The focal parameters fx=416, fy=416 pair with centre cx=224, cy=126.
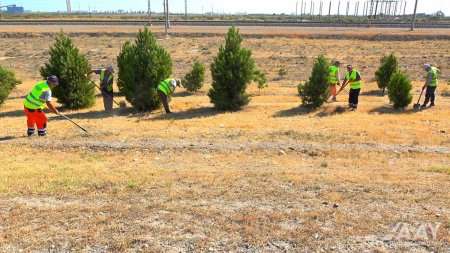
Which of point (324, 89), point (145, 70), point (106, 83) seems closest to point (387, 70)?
point (324, 89)

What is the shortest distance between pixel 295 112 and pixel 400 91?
3683 mm

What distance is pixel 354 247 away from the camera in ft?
17.1

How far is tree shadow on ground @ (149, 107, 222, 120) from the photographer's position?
526 inches

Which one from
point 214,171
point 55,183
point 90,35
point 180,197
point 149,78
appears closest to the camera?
point 180,197

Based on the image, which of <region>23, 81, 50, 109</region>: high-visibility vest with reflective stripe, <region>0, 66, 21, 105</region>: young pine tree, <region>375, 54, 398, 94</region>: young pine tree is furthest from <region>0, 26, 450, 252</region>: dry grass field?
<region>375, 54, 398, 94</region>: young pine tree

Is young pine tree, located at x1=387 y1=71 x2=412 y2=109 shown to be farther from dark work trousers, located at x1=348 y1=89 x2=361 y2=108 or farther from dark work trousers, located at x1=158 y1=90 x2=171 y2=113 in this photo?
dark work trousers, located at x1=158 y1=90 x2=171 y2=113

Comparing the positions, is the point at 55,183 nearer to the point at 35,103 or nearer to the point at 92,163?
the point at 92,163

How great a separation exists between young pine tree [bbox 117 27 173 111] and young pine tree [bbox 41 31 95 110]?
70.2 inches

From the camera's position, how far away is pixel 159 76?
14.4 m

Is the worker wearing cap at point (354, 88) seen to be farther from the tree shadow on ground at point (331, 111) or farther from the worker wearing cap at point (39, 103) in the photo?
the worker wearing cap at point (39, 103)

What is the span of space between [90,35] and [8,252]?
143ft

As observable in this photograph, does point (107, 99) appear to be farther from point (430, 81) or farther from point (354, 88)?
point (430, 81)

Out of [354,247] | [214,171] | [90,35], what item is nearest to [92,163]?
[214,171]

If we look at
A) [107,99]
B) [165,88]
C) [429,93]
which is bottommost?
[107,99]
